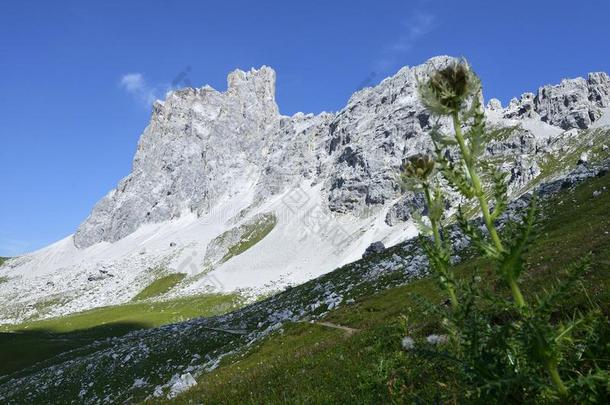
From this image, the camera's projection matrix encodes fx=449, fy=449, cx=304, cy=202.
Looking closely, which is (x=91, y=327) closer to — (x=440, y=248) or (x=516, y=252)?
(x=440, y=248)

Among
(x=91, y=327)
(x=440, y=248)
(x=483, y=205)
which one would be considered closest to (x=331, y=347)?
(x=440, y=248)

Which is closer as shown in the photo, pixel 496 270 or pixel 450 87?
pixel 496 270

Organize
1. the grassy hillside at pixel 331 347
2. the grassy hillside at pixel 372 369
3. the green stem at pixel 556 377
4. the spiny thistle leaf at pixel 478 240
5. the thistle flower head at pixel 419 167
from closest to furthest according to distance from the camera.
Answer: the green stem at pixel 556 377, the spiny thistle leaf at pixel 478 240, the thistle flower head at pixel 419 167, the grassy hillside at pixel 372 369, the grassy hillside at pixel 331 347

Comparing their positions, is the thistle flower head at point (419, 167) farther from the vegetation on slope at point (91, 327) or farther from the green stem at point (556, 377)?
the vegetation on slope at point (91, 327)

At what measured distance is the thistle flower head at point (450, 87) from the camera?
3.95 meters

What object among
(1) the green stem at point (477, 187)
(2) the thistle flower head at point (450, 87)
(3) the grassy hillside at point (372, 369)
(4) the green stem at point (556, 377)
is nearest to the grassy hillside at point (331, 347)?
(3) the grassy hillside at point (372, 369)

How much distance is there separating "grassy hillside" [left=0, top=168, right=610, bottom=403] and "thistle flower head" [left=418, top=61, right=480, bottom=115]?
137cm

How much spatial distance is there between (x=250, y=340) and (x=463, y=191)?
4160cm

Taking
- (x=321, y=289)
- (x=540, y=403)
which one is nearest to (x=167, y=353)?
(x=321, y=289)

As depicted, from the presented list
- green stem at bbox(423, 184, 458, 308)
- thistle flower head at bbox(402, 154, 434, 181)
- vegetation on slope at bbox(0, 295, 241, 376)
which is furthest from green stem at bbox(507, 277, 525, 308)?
vegetation on slope at bbox(0, 295, 241, 376)

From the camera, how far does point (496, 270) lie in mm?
3449

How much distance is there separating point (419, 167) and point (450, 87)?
5.23 feet

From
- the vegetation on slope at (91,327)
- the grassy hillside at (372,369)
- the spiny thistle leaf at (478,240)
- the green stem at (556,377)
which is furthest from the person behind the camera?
the vegetation on slope at (91,327)

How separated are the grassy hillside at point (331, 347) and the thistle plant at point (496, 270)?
0.23 m
